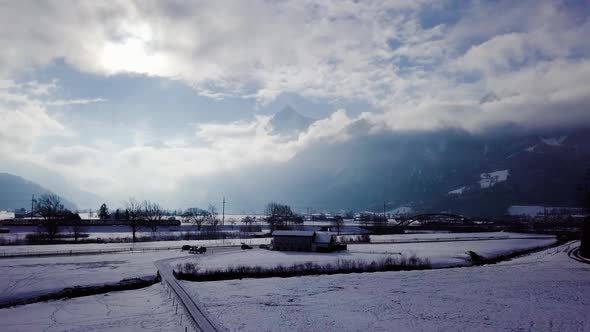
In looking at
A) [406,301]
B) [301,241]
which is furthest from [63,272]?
[301,241]

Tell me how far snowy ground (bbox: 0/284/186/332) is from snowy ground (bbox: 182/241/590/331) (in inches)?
179

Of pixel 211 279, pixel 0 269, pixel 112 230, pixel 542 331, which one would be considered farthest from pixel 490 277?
pixel 112 230

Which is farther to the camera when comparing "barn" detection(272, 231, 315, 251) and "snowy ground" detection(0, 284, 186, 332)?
"barn" detection(272, 231, 315, 251)

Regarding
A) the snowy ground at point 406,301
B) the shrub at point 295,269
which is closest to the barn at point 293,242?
the shrub at point 295,269

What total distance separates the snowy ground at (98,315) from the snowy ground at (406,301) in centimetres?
454

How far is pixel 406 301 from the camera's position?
41688 millimetres

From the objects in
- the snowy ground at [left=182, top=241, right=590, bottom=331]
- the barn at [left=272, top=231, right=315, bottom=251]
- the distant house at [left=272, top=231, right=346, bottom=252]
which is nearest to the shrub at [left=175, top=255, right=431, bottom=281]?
the snowy ground at [left=182, top=241, right=590, bottom=331]

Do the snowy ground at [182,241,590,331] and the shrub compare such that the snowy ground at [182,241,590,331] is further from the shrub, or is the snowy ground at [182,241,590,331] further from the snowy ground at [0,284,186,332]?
the snowy ground at [0,284,186,332]

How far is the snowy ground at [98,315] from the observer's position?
106 feet

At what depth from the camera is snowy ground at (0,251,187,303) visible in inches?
1767

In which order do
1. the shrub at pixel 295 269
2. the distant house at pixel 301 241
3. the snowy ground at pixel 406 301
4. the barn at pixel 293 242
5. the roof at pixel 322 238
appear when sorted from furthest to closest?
the barn at pixel 293 242 < the distant house at pixel 301 241 < the roof at pixel 322 238 < the shrub at pixel 295 269 < the snowy ground at pixel 406 301

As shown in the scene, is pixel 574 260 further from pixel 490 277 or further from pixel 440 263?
pixel 490 277

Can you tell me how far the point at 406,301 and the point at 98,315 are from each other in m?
29.9

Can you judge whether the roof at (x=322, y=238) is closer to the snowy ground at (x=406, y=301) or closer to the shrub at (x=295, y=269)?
the shrub at (x=295, y=269)
